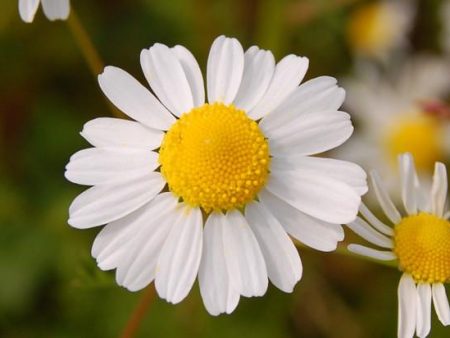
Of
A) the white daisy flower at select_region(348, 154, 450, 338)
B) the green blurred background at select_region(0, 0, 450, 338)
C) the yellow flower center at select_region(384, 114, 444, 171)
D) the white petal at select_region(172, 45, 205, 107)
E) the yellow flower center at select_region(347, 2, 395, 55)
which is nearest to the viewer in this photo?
the white daisy flower at select_region(348, 154, 450, 338)

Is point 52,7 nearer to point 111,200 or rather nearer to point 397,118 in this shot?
point 111,200

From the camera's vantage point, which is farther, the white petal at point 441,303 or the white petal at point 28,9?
the white petal at point 28,9

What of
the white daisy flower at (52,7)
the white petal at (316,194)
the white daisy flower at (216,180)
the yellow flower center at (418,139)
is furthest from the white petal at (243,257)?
the yellow flower center at (418,139)

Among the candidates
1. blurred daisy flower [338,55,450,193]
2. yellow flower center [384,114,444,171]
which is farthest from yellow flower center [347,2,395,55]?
yellow flower center [384,114,444,171]

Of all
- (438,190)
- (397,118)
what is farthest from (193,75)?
(397,118)

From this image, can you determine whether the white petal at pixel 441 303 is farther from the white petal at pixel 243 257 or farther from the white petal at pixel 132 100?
the white petal at pixel 132 100

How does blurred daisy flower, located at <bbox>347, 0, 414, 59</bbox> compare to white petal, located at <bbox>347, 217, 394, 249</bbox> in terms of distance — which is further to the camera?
blurred daisy flower, located at <bbox>347, 0, 414, 59</bbox>

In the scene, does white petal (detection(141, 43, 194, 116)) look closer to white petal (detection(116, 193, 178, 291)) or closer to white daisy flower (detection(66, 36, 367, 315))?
white daisy flower (detection(66, 36, 367, 315))
